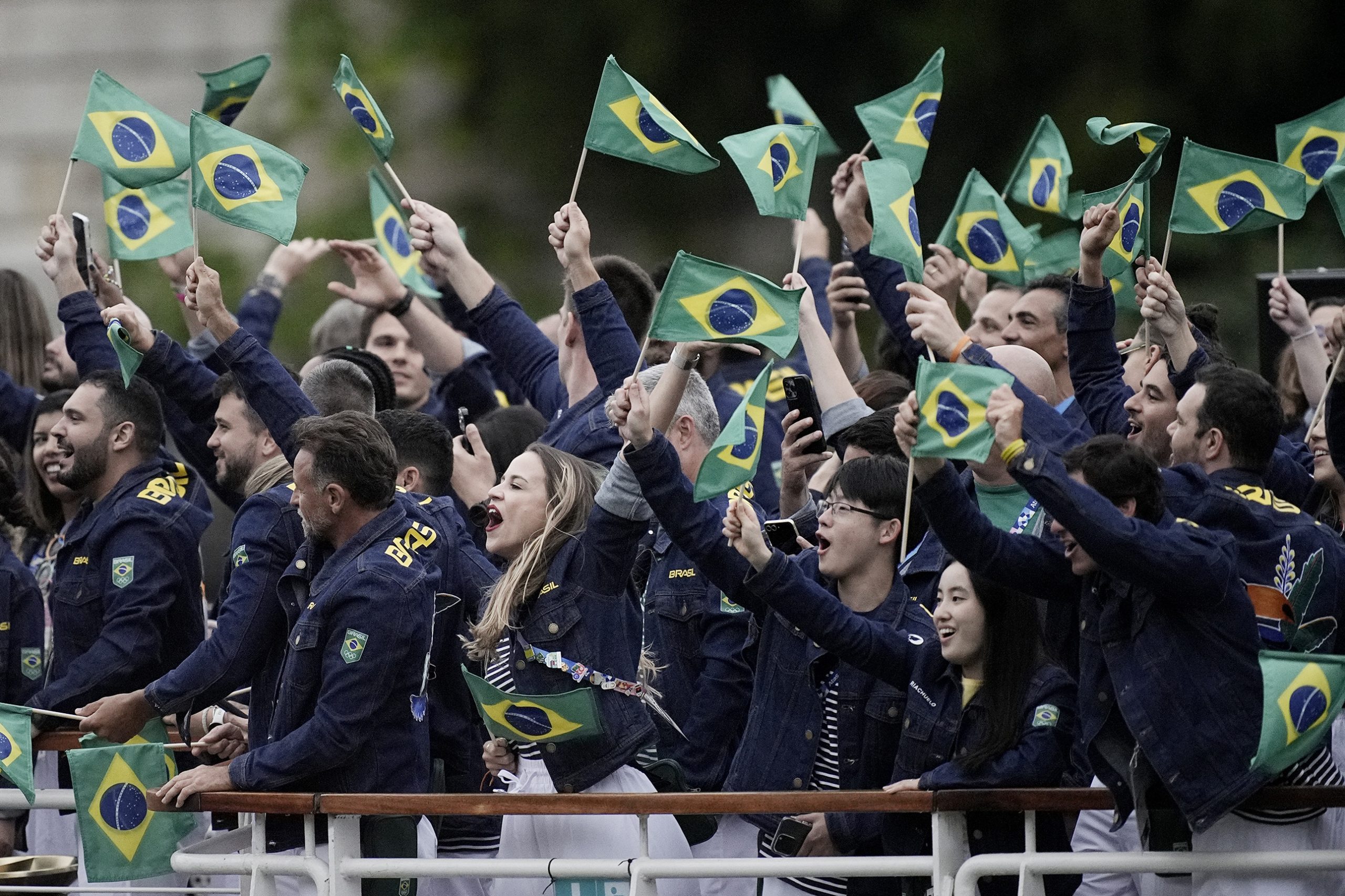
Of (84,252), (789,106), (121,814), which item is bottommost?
(121,814)

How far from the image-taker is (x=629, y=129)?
6.11 metres

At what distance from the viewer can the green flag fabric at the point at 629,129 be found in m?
6.07

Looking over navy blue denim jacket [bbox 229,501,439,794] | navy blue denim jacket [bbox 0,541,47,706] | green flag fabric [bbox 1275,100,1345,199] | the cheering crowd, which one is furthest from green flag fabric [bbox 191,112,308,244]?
green flag fabric [bbox 1275,100,1345,199]

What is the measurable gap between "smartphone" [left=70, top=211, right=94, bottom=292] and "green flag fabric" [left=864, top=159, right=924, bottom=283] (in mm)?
3043

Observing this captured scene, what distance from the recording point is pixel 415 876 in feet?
16.2

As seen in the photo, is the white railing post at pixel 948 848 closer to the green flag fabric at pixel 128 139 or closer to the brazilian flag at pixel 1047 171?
the brazilian flag at pixel 1047 171

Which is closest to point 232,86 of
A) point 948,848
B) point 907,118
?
point 907,118

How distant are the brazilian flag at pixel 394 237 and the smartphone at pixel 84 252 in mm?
1520

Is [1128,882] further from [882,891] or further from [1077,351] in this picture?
[1077,351]

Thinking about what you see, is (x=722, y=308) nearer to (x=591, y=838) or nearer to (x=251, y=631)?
(x=591, y=838)

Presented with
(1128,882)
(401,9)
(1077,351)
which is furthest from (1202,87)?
(1128,882)

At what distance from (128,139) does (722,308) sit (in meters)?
2.55

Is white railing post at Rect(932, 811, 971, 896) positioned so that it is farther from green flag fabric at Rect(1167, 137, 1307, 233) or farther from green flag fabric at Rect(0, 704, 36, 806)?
green flag fabric at Rect(0, 704, 36, 806)

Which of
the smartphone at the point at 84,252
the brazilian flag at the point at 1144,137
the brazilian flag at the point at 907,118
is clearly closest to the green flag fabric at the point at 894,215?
the brazilian flag at the point at 1144,137
